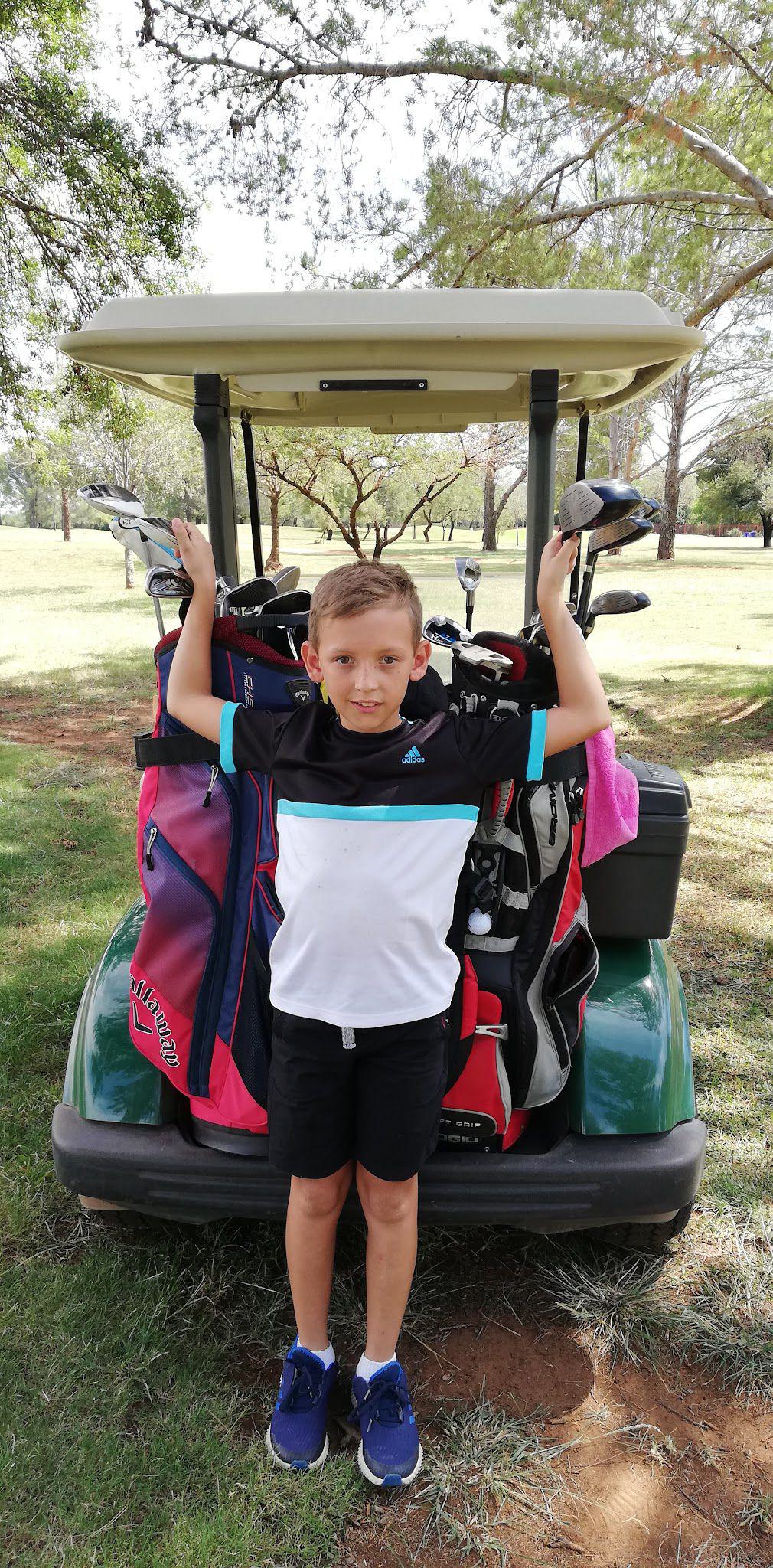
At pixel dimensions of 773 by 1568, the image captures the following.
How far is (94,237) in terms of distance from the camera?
24.9 ft

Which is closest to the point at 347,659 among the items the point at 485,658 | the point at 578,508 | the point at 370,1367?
the point at 485,658

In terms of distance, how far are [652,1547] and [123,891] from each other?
322 centimetres

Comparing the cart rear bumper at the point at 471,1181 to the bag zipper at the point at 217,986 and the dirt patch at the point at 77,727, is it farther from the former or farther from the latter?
the dirt patch at the point at 77,727

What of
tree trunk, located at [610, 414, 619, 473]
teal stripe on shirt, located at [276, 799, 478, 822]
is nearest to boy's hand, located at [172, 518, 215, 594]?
teal stripe on shirt, located at [276, 799, 478, 822]

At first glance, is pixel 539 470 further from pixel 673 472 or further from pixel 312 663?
pixel 673 472

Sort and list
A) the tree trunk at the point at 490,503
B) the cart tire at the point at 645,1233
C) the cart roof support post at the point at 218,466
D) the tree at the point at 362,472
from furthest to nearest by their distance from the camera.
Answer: the tree at the point at 362,472 → the tree trunk at the point at 490,503 → the cart roof support post at the point at 218,466 → the cart tire at the point at 645,1233

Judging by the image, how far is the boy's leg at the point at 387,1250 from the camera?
173 centimetres

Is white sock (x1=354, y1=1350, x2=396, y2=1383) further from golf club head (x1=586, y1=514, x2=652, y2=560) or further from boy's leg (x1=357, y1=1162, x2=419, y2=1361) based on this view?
golf club head (x1=586, y1=514, x2=652, y2=560)

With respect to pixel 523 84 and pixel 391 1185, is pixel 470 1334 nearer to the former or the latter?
pixel 391 1185

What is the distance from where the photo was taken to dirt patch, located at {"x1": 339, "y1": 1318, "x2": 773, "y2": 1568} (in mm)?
1595

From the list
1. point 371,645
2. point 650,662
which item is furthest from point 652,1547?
point 650,662

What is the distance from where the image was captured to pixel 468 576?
2295 millimetres

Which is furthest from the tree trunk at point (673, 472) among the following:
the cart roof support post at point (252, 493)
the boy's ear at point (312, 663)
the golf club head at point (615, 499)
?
the boy's ear at point (312, 663)

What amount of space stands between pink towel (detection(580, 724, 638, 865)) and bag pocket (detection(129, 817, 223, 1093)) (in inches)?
29.4
